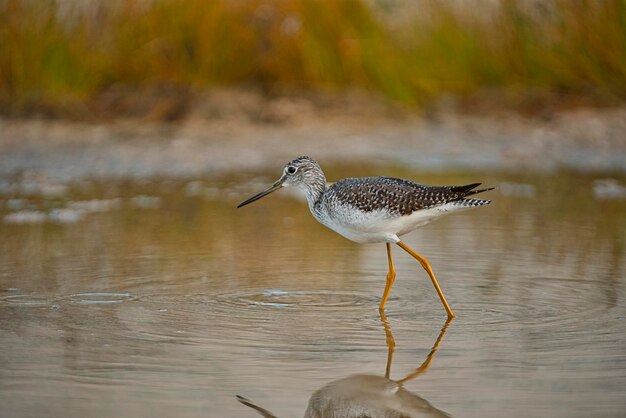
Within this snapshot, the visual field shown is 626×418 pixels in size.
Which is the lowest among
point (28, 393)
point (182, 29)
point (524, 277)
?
point (28, 393)

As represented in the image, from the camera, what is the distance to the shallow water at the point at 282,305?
417 cm

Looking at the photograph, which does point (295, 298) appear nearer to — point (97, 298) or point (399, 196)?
point (399, 196)

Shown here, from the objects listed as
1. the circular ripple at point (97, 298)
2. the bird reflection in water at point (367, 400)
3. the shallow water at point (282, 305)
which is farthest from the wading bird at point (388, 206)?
the bird reflection in water at point (367, 400)

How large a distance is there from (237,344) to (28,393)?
3.46 ft

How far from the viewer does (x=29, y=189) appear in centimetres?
908

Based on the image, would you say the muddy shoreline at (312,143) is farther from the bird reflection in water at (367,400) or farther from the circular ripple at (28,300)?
the bird reflection in water at (367,400)

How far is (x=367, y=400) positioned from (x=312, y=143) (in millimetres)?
6881

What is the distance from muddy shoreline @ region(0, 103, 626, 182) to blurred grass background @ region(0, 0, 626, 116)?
1.15ft

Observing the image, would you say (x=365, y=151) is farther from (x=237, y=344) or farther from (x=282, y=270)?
(x=237, y=344)

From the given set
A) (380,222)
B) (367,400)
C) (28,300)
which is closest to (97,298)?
(28,300)

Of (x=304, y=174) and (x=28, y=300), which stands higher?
(x=304, y=174)

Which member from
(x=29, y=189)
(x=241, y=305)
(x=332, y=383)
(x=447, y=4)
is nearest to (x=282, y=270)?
(x=241, y=305)

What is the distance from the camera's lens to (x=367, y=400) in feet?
13.5

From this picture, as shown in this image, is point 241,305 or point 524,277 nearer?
point 241,305
